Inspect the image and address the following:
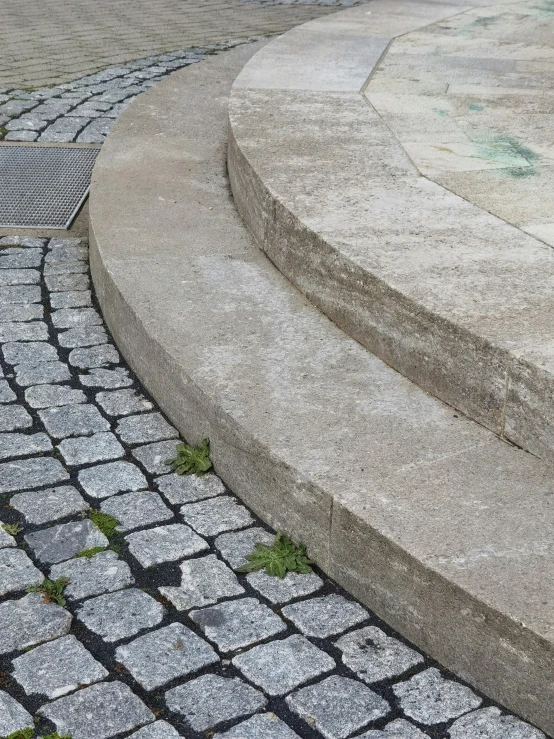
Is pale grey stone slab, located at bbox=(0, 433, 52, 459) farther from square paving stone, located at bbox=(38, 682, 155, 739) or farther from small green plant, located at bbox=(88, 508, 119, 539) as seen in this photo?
square paving stone, located at bbox=(38, 682, 155, 739)

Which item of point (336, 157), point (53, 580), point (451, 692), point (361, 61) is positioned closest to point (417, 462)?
point (451, 692)

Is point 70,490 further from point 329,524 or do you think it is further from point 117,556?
point 329,524

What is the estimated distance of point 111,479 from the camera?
3260 millimetres

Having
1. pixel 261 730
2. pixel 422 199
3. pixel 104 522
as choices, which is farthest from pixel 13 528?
pixel 422 199

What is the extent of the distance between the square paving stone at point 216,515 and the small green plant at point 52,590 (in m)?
0.45

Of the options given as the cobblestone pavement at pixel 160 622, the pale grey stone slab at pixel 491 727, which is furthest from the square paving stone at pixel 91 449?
the pale grey stone slab at pixel 491 727

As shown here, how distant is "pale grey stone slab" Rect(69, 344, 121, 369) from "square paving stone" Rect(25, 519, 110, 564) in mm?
1057

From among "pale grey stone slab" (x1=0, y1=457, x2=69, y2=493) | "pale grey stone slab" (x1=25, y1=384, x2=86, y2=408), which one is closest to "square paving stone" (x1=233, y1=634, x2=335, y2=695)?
"pale grey stone slab" (x1=0, y1=457, x2=69, y2=493)

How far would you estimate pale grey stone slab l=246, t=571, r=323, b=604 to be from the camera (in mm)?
2773

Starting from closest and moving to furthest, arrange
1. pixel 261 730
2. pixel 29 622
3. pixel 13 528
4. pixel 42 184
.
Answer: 1. pixel 261 730
2. pixel 29 622
3. pixel 13 528
4. pixel 42 184

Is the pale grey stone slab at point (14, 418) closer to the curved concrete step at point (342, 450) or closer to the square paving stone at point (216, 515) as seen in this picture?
the curved concrete step at point (342, 450)

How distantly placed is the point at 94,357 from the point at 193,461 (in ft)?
3.02

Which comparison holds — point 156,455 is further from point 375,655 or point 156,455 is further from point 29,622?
point 375,655

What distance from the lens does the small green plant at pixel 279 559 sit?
2.86 meters
